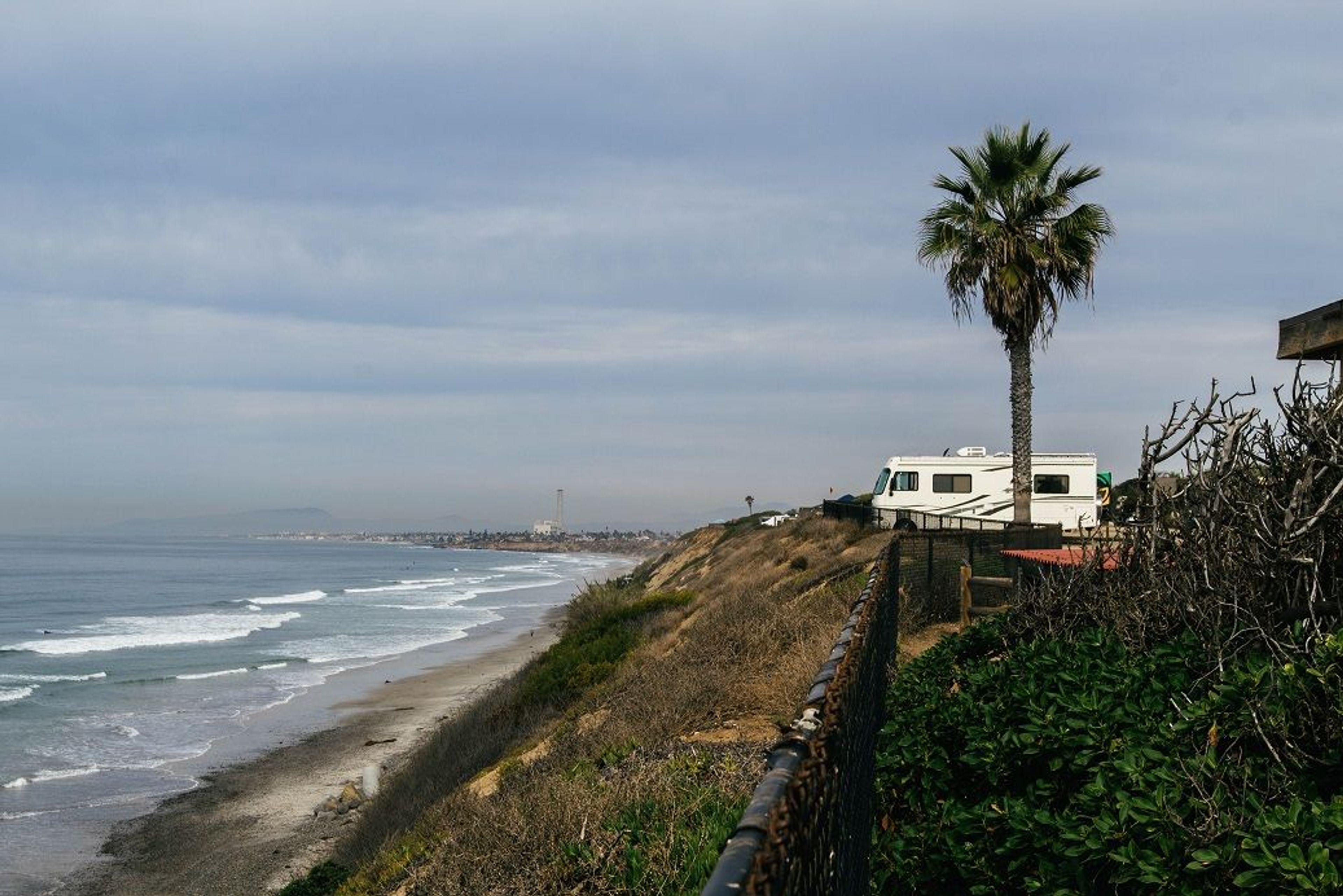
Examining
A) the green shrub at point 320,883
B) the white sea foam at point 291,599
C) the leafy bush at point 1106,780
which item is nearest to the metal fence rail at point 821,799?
the leafy bush at point 1106,780

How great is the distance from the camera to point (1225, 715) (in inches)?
191

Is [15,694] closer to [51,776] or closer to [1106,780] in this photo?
[51,776]

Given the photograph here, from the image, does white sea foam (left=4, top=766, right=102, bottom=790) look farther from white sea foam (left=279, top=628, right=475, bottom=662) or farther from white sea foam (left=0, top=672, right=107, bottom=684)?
white sea foam (left=279, top=628, right=475, bottom=662)

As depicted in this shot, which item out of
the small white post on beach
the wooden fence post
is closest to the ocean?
the small white post on beach

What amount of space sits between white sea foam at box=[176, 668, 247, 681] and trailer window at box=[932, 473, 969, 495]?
25474 millimetres

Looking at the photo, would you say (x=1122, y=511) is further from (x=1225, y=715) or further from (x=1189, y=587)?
(x=1225, y=715)

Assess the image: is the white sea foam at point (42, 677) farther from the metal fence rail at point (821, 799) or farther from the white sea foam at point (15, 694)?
the metal fence rail at point (821, 799)

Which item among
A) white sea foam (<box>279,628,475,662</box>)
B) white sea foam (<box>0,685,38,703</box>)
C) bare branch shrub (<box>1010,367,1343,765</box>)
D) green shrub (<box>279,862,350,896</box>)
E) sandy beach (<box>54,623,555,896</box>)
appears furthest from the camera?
white sea foam (<box>279,628,475,662</box>)

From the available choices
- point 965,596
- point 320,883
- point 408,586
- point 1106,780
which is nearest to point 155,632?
point 408,586

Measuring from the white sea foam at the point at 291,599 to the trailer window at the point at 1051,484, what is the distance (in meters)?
58.0

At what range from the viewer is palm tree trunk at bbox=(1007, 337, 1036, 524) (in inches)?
1163

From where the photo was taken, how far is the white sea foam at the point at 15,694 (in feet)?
118

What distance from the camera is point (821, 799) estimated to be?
8.44ft

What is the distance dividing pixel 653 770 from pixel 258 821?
15.3 meters
